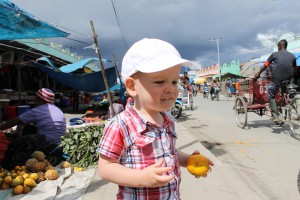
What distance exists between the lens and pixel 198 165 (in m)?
1.60

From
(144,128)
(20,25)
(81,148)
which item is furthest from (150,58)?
(20,25)

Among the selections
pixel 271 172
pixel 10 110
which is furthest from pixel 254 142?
pixel 10 110

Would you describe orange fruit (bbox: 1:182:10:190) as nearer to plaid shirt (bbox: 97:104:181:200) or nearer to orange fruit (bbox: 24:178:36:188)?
orange fruit (bbox: 24:178:36:188)

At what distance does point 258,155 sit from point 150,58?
14.2 feet

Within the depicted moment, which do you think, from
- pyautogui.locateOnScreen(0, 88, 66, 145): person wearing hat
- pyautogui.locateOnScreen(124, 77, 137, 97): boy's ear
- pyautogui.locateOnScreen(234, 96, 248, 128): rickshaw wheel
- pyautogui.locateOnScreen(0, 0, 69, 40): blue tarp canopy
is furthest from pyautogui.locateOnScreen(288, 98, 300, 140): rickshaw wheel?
pyautogui.locateOnScreen(124, 77, 137, 97): boy's ear

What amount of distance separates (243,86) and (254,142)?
2351mm

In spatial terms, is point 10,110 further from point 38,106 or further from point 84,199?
point 84,199

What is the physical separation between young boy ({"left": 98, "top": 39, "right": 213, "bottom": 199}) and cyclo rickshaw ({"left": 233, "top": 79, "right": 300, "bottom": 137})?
18.5 feet

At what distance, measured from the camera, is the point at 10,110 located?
10.1 metres

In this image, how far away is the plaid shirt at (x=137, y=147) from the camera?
1.45 m

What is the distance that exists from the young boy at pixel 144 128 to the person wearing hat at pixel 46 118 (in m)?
3.50

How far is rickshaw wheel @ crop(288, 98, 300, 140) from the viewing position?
20.4 feet

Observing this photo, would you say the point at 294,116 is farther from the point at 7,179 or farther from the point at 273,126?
the point at 7,179

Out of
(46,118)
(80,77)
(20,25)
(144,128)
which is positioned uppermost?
(20,25)
